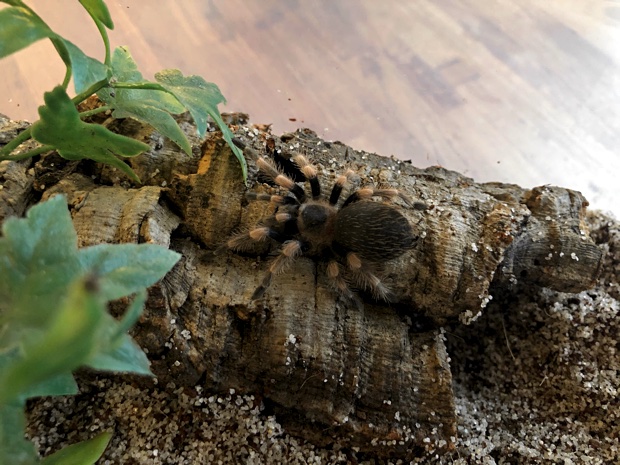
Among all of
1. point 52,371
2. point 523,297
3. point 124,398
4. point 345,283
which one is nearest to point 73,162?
point 124,398

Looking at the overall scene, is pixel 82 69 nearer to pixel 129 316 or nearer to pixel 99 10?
pixel 99 10

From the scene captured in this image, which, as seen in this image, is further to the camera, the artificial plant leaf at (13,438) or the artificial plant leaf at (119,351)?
the artificial plant leaf at (13,438)

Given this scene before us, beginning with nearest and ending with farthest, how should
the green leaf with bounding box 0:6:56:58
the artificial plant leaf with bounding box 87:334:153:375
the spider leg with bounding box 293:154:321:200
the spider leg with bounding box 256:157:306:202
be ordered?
the artificial plant leaf with bounding box 87:334:153:375 < the green leaf with bounding box 0:6:56:58 < the spider leg with bounding box 256:157:306:202 < the spider leg with bounding box 293:154:321:200

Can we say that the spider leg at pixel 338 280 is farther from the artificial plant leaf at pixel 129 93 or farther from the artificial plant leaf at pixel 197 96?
the artificial plant leaf at pixel 129 93

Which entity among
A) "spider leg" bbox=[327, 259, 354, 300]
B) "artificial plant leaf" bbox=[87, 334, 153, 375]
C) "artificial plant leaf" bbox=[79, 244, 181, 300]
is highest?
"artificial plant leaf" bbox=[79, 244, 181, 300]

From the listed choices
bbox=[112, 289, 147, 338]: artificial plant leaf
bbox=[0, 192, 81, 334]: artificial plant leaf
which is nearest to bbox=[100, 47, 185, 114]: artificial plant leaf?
bbox=[0, 192, 81, 334]: artificial plant leaf

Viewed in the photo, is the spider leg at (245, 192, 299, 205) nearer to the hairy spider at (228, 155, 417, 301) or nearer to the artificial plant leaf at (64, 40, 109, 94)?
the hairy spider at (228, 155, 417, 301)

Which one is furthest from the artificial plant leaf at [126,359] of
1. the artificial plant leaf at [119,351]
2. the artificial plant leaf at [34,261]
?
the artificial plant leaf at [34,261]
